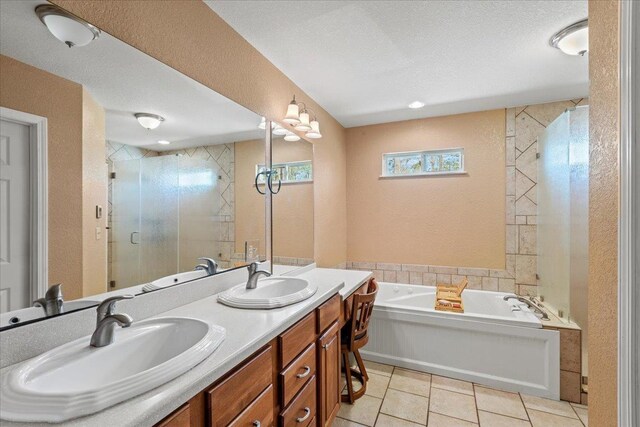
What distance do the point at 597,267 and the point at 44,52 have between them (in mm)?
1836

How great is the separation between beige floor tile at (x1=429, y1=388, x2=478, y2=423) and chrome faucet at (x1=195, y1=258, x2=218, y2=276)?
176 centimetres

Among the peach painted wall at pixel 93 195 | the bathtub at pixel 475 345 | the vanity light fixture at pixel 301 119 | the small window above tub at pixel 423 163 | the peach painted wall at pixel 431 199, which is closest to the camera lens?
the peach painted wall at pixel 93 195

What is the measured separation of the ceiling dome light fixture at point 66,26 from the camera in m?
0.97

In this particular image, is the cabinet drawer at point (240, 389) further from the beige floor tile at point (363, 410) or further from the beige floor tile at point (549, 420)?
the beige floor tile at point (549, 420)

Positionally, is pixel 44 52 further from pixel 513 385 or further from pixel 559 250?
pixel 559 250

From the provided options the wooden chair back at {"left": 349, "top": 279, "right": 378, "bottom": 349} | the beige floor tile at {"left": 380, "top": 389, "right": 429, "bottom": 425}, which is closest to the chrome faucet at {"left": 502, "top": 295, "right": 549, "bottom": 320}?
the beige floor tile at {"left": 380, "top": 389, "right": 429, "bottom": 425}

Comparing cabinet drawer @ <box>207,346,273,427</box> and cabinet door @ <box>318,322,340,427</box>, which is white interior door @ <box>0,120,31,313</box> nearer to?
cabinet drawer @ <box>207,346,273,427</box>

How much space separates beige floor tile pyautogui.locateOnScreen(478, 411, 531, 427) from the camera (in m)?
1.90

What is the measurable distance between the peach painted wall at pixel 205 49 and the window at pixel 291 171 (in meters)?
0.19

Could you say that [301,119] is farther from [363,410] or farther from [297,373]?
[363,410]

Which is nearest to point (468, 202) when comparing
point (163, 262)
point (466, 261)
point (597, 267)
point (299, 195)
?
point (466, 261)

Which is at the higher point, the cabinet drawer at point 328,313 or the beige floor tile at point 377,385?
the cabinet drawer at point 328,313

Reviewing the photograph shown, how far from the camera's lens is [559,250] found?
8.25 feet

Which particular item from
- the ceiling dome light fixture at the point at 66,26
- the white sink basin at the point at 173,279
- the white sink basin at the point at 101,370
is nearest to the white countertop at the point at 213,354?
the white sink basin at the point at 101,370
